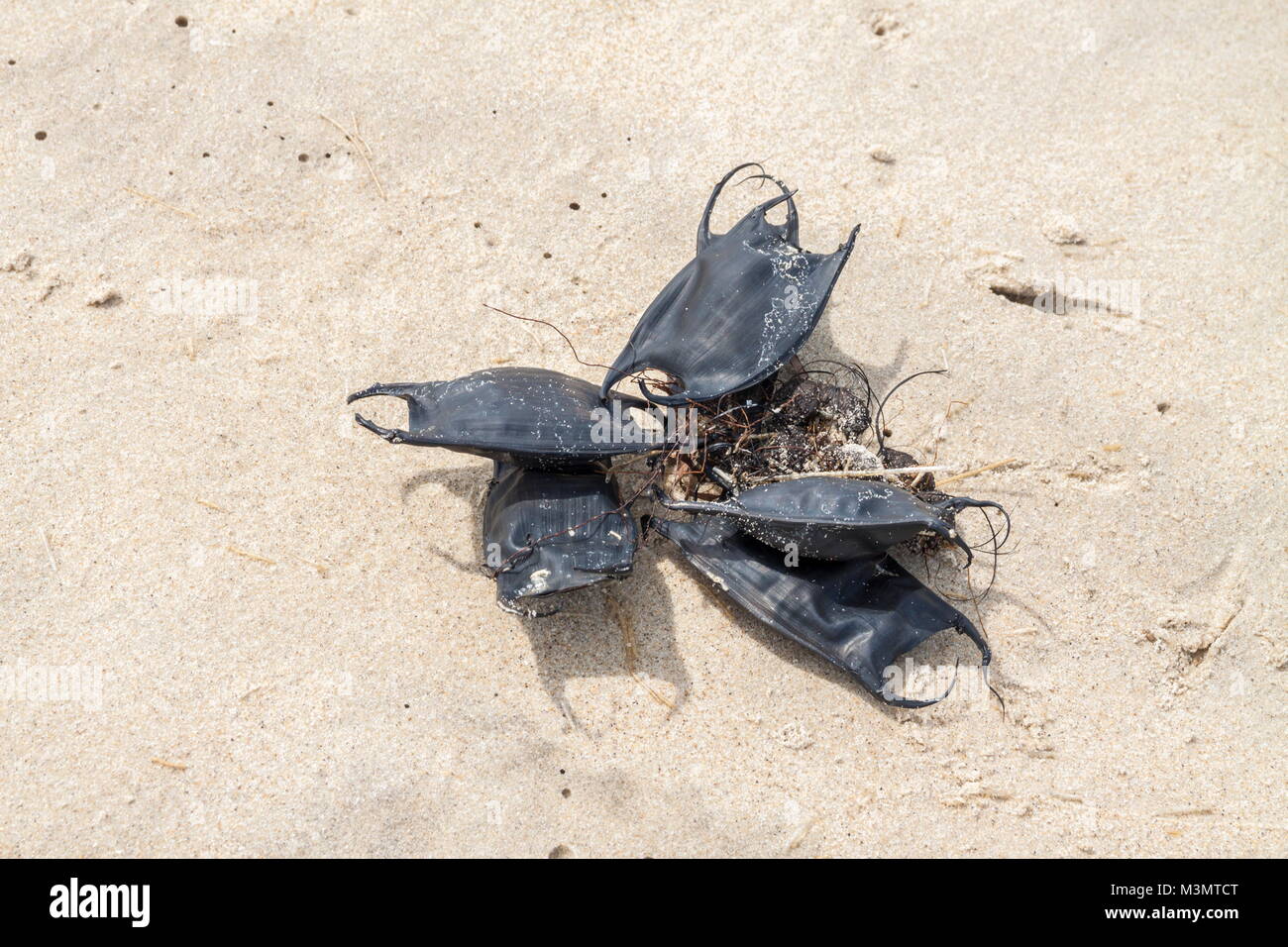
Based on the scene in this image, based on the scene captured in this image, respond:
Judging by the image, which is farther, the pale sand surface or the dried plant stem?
the dried plant stem

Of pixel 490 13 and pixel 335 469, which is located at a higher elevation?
pixel 490 13

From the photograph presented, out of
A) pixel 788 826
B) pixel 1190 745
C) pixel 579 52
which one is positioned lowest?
pixel 788 826

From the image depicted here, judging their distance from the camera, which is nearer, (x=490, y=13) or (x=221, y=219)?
(x=221, y=219)

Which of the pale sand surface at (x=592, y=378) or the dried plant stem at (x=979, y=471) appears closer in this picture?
the pale sand surface at (x=592, y=378)

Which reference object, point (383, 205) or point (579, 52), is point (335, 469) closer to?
point (383, 205)

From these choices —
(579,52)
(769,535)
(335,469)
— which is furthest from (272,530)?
(579,52)
